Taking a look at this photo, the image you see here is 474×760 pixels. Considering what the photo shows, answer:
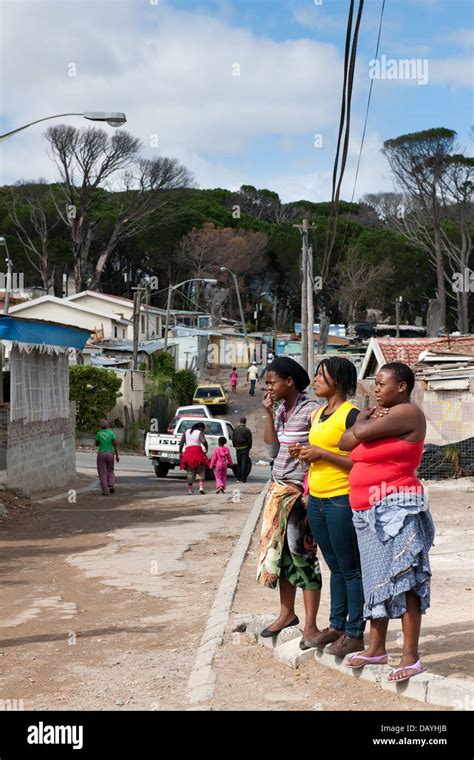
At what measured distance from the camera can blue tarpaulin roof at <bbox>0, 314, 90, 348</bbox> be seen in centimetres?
1777

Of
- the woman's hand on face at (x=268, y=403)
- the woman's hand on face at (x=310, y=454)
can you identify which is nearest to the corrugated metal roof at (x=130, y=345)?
the woman's hand on face at (x=268, y=403)

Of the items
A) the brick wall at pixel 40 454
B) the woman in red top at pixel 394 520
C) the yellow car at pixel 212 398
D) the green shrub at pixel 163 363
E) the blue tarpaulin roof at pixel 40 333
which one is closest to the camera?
the woman in red top at pixel 394 520

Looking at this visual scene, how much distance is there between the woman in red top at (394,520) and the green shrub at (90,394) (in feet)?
112

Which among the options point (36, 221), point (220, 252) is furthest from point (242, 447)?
point (220, 252)

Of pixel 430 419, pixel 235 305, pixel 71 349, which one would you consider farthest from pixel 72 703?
pixel 235 305

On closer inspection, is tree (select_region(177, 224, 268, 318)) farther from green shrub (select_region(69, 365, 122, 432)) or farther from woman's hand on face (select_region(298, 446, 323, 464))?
woman's hand on face (select_region(298, 446, 323, 464))

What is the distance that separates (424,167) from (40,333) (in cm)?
3953

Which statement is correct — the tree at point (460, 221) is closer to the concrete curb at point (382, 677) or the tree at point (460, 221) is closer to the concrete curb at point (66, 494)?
the concrete curb at point (66, 494)

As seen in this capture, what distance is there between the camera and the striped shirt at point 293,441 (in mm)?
7164

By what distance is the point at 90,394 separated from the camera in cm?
4044

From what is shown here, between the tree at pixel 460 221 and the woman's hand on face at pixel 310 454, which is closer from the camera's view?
the woman's hand on face at pixel 310 454

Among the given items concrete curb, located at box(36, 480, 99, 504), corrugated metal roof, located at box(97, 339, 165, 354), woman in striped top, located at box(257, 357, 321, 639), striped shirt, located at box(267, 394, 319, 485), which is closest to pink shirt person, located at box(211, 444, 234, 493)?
concrete curb, located at box(36, 480, 99, 504)
